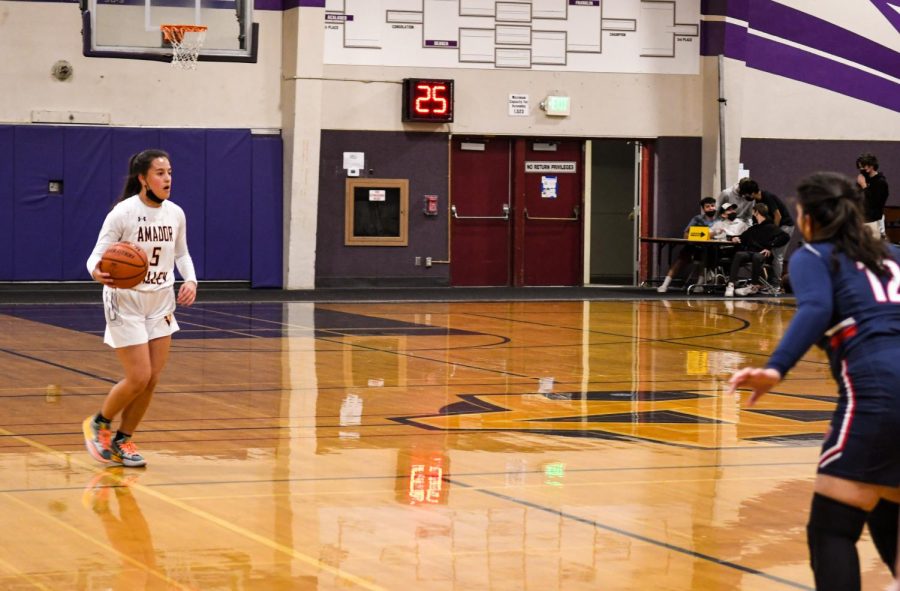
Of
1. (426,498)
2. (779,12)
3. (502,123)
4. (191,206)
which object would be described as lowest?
(426,498)

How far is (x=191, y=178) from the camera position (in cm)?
2247

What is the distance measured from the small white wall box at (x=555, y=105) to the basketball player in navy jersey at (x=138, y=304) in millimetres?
16047

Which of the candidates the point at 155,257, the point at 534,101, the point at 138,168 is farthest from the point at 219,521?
the point at 534,101

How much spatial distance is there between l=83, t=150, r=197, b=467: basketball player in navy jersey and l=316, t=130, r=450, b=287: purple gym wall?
15.0m

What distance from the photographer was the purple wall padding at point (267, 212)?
74.6ft

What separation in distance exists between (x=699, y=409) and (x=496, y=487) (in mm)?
3343

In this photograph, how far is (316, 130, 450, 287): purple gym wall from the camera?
22984mm

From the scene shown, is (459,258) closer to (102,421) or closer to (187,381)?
(187,381)

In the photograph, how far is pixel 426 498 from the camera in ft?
22.8

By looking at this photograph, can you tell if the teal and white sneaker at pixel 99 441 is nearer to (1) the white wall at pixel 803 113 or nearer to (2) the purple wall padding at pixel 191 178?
(2) the purple wall padding at pixel 191 178

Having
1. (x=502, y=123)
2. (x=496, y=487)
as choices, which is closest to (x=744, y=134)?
(x=502, y=123)

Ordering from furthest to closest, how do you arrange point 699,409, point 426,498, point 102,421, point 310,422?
point 699,409, point 310,422, point 102,421, point 426,498

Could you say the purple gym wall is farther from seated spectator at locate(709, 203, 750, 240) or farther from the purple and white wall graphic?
the purple and white wall graphic

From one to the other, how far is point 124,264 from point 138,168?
0.56 metres
